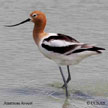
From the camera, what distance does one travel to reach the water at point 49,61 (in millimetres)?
8492

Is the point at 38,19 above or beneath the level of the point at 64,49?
above

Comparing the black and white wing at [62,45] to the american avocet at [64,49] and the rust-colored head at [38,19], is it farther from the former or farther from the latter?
the rust-colored head at [38,19]

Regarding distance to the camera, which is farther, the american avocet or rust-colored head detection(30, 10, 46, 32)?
rust-colored head detection(30, 10, 46, 32)

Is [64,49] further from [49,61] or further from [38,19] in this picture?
[49,61]

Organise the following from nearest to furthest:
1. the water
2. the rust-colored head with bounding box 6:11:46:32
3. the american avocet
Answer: the american avocet
the water
the rust-colored head with bounding box 6:11:46:32

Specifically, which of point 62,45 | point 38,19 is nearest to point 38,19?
point 38,19

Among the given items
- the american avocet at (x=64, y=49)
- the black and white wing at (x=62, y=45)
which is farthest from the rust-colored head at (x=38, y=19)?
the black and white wing at (x=62, y=45)

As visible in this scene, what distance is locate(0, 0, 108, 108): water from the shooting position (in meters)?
8.49

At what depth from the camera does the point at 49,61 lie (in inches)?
409

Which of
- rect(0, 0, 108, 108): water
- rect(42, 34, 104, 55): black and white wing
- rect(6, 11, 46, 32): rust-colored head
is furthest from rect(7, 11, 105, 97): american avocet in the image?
rect(0, 0, 108, 108): water

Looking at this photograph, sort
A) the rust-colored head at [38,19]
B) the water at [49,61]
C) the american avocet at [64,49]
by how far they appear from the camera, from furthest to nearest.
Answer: the rust-colored head at [38,19] → the water at [49,61] → the american avocet at [64,49]

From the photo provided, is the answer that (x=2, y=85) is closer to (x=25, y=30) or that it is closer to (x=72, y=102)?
(x=72, y=102)

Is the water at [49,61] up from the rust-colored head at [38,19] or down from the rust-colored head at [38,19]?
down

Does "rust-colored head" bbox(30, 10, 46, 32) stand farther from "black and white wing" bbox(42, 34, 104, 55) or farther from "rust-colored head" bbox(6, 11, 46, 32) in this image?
"black and white wing" bbox(42, 34, 104, 55)
